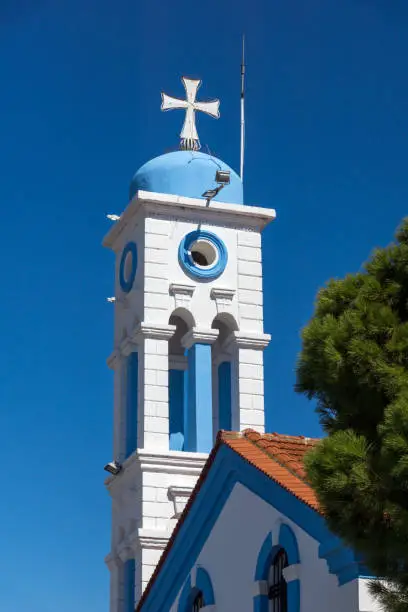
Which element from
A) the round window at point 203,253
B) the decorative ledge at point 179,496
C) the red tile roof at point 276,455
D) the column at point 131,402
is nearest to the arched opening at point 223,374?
the round window at point 203,253

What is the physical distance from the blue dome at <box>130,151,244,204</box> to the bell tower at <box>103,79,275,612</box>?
0.02 m

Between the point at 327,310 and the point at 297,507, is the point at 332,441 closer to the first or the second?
the point at 327,310

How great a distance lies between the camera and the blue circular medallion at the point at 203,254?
106ft

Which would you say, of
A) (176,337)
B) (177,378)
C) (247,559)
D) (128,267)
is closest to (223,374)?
(177,378)

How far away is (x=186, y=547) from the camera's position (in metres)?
20.0

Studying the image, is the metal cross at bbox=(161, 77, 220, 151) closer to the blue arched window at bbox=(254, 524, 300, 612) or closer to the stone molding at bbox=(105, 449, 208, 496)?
the stone molding at bbox=(105, 449, 208, 496)

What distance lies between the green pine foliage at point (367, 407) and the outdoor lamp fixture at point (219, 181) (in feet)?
61.9

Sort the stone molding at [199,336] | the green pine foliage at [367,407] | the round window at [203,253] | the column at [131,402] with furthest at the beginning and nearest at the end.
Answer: the round window at [203,253] < the column at [131,402] < the stone molding at [199,336] < the green pine foliage at [367,407]

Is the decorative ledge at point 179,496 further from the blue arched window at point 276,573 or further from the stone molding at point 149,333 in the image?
the blue arched window at point 276,573

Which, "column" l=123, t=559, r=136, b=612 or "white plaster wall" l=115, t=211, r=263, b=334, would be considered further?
"white plaster wall" l=115, t=211, r=263, b=334

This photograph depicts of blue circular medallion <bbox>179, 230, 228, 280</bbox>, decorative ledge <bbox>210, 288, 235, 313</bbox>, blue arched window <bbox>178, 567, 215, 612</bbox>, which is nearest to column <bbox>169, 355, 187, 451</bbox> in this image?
decorative ledge <bbox>210, 288, 235, 313</bbox>

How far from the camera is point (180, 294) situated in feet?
105

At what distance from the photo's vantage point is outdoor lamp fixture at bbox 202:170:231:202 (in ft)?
104

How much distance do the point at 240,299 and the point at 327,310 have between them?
19.6 m
